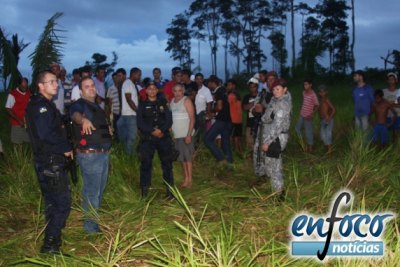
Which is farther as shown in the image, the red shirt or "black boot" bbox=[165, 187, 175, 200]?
the red shirt

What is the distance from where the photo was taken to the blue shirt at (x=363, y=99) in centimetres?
925

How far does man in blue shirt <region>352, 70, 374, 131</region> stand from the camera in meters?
9.25

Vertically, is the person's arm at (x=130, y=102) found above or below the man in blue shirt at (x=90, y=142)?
above

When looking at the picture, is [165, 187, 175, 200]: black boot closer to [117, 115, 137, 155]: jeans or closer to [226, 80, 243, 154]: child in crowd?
[117, 115, 137, 155]: jeans

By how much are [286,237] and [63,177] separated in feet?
7.29

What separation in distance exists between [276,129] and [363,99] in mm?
4170

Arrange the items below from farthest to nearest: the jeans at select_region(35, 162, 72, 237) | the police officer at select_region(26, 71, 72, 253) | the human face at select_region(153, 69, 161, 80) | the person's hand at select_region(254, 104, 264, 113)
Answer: the human face at select_region(153, 69, 161, 80) → the person's hand at select_region(254, 104, 264, 113) → the jeans at select_region(35, 162, 72, 237) → the police officer at select_region(26, 71, 72, 253)

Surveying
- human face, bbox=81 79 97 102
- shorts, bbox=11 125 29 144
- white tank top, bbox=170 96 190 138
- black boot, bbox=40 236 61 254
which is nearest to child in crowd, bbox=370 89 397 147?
white tank top, bbox=170 96 190 138

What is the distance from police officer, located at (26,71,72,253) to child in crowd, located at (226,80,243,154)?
16.6 ft

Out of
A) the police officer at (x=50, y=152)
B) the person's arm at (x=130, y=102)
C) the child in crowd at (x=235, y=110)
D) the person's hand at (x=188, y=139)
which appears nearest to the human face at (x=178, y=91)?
the person's hand at (x=188, y=139)

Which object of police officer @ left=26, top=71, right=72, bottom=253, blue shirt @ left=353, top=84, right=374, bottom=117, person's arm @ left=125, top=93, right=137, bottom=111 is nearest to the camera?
police officer @ left=26, top=71, right=72, bottom=253

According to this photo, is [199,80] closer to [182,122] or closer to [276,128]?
[182,122]

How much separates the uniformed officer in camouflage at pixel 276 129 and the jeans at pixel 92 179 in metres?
2.13

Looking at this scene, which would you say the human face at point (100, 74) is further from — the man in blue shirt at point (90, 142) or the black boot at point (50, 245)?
the black boot at point (50, 245)
